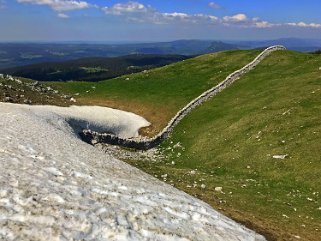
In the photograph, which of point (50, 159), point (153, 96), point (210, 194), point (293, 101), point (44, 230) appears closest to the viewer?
point (44, 230)

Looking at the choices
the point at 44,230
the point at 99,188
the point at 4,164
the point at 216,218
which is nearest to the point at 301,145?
the point at 216,218

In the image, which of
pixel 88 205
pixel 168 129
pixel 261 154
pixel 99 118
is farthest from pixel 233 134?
pixel 88 205

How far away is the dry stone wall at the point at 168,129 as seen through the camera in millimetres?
51938

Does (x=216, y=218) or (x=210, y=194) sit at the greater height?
(x=216, y=218)

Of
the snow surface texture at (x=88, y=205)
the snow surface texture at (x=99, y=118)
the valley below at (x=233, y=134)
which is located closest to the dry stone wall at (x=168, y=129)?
the valley below at (x=233, y=134)

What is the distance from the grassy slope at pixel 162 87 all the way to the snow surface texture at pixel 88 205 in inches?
1495

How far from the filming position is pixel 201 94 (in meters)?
73.2

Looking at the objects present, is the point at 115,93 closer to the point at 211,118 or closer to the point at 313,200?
the point at 211,118

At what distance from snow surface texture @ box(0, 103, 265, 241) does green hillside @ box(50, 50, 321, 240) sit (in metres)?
5.20

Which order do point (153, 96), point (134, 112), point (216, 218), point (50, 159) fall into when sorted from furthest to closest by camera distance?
point (153, 96) < point (134, 112) < point (50, 159) < point (216, 218)

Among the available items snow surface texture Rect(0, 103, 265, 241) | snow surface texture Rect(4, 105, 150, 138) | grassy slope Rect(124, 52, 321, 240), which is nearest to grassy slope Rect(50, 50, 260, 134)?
snow surface texture Rect(4, 105, 150, 138)

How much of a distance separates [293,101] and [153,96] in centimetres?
2905

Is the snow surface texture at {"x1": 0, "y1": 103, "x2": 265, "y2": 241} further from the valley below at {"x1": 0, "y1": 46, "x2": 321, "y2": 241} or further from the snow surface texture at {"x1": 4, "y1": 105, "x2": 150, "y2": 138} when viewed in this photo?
the snow surface texture at {"x1": 4, "y1": 105, "x2": 150, "y2": 138}

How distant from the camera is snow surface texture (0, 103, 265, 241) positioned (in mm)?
15109
